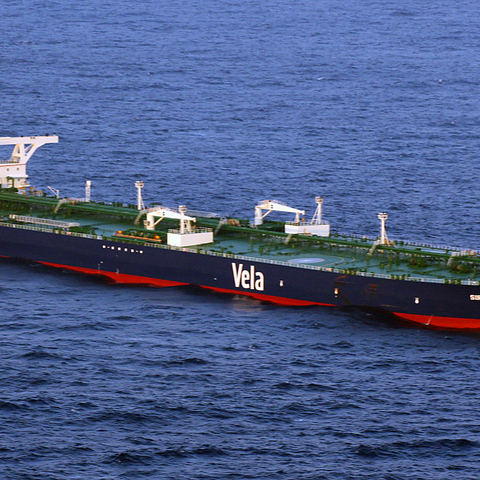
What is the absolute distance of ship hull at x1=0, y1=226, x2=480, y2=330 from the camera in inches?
3374

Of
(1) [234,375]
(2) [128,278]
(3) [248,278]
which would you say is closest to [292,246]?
(3) [248,278]

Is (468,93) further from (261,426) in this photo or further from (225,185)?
(261,426)

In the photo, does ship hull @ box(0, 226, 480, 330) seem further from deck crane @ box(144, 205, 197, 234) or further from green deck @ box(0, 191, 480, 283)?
deck crane @ box(144, 205, 197, 234)

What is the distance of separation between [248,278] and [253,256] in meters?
2.56

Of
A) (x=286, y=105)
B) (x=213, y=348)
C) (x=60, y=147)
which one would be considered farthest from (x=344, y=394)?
(x=286, y=105)

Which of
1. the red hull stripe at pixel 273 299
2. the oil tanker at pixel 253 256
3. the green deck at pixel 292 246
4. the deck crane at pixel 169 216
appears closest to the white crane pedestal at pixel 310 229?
the oil tanker at pixel 253 256

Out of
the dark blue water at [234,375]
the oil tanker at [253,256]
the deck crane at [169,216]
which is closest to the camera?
the dark blue water at [234,375]

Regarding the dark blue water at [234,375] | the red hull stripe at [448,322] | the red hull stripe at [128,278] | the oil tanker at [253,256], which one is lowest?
the dark blue water at [234,375]

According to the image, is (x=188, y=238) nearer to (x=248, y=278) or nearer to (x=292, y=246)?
(x=248, y=278)

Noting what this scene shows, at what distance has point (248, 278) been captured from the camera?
9488cm

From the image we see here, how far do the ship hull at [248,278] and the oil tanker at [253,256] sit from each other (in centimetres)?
9

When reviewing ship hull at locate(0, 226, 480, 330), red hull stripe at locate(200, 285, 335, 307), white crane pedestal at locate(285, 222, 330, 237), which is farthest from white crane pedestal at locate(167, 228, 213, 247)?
white crane pedestal at locate(285, 222, 330, 237)

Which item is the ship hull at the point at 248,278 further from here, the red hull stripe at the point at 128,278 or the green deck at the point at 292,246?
the green deck at the point at 292,246

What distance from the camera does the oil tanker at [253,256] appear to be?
8694cm
